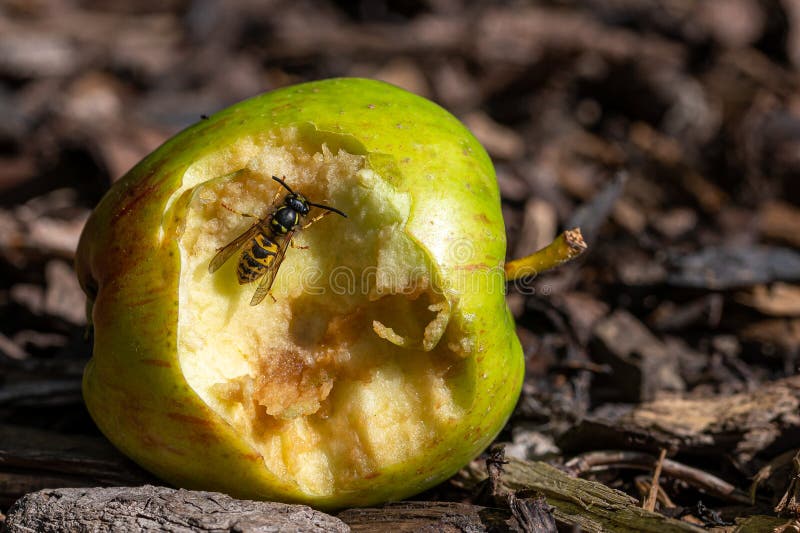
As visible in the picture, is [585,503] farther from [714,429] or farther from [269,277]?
[269,277]

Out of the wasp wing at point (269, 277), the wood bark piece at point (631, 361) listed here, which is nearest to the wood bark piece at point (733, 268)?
the wood bark piece at point (631, 361)

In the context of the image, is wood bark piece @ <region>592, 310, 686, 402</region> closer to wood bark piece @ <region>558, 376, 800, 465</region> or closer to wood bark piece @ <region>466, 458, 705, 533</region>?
wood bark piece @ <region>558, 376, 800, 465</region>

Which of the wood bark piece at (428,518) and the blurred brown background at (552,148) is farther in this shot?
the blurred brown background at (552,148)

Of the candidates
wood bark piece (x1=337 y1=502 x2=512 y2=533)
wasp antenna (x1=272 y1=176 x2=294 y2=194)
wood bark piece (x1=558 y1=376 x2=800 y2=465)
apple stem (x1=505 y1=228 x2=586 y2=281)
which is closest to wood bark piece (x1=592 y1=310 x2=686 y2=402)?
wood bark piece (x1=558 y1=376 x2=800 y2=465)

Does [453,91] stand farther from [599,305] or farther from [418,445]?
[418,445]

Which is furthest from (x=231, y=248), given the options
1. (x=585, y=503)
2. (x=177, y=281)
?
(x=585, y=503)

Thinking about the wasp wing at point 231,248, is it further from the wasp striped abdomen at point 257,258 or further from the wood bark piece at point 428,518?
the wood bark piece at point 428,518
